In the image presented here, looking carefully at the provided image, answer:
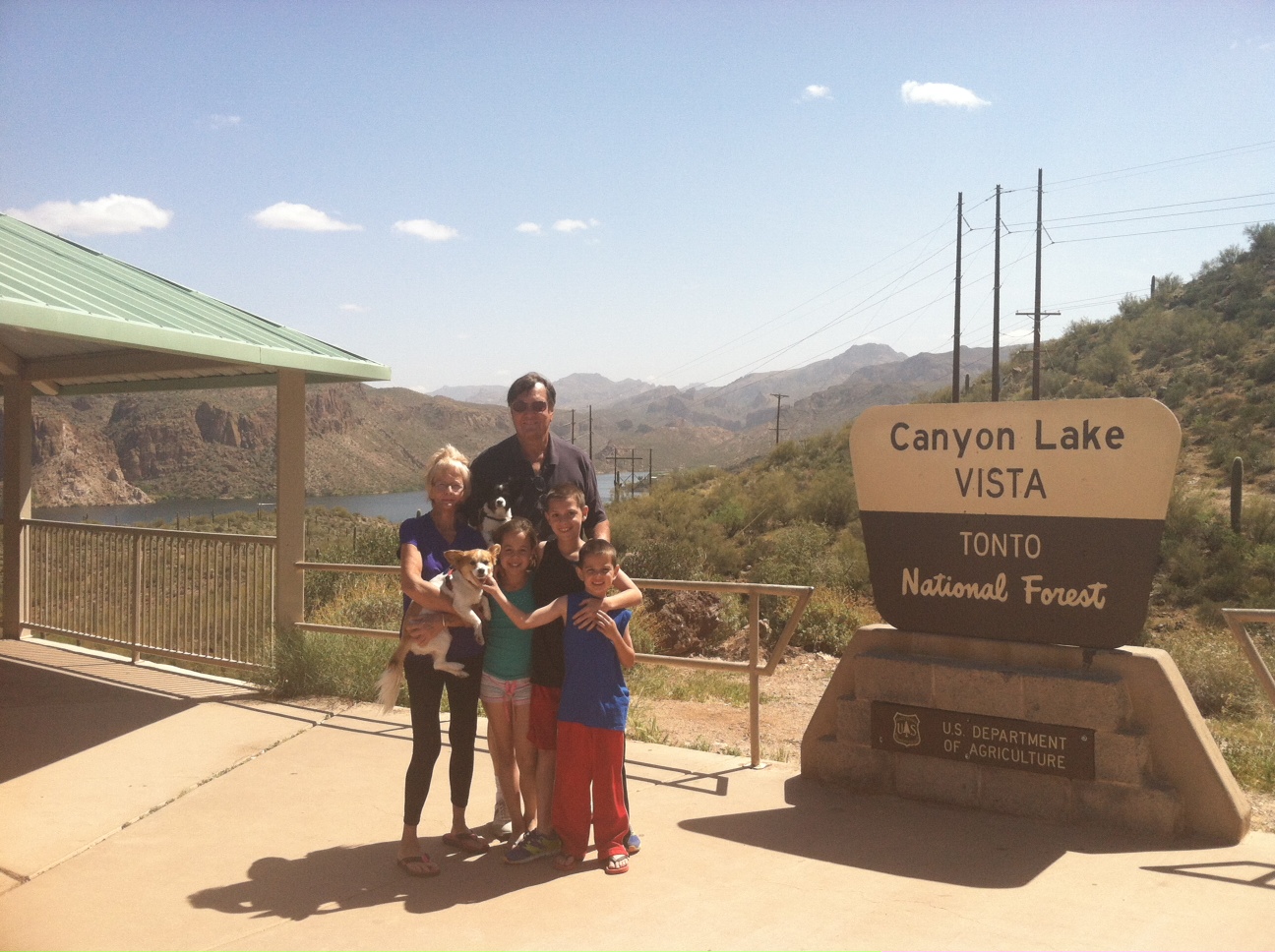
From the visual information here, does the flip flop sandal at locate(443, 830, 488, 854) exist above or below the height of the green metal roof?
below

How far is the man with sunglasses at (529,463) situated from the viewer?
466 cm

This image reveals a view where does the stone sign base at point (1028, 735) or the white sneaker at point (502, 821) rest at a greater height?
the stone sign base at point (1028, 735)

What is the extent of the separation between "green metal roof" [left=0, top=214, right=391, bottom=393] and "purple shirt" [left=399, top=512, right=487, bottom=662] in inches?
106

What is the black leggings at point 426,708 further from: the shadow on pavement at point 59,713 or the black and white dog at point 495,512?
the shadow on pavement at point 59,713

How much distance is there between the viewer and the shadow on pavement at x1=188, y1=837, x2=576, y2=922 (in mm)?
4222

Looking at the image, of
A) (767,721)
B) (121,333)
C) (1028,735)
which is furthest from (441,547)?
(767,721)

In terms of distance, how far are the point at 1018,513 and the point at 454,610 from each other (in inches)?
111

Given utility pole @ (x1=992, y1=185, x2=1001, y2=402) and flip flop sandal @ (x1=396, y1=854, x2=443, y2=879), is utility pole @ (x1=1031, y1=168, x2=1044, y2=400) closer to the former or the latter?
utility pole @ (x1=992, y1=185, x2=1001, y2=402)

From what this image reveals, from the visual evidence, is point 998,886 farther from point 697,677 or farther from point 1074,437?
point 697,677

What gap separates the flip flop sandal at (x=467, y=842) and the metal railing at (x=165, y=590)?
3.89 meters

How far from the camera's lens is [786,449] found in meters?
39.3

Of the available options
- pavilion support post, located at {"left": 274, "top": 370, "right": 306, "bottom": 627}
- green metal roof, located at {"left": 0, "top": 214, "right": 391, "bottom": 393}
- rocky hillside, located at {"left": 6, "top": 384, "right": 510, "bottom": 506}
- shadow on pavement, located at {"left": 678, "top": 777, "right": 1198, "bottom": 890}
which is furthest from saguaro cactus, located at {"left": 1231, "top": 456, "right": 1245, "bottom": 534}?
→ rocky hillside, located at {"left": 6, "top": 384, "right": 510, "bottom": 506}

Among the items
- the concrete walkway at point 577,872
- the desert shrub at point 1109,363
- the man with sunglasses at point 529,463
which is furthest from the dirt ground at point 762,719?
the desert shrub at point 1109,363

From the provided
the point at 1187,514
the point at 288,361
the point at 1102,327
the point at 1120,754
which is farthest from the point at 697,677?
the point at 1102,327
